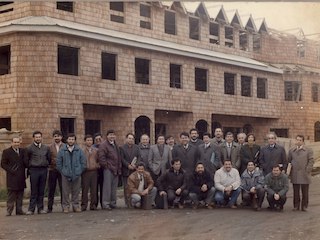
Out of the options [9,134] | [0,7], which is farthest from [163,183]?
[0,7]

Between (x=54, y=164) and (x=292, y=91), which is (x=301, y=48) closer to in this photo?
(x=292, y=91)

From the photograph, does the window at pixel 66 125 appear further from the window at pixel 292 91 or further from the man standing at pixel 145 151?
the window at pixel 292 91

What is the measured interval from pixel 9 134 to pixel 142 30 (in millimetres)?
6263

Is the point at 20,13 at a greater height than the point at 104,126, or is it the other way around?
the point at 20,13

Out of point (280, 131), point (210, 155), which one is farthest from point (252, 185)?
point (280, 131)

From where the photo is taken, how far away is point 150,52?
50.8ft

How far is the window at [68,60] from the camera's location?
13.2 m

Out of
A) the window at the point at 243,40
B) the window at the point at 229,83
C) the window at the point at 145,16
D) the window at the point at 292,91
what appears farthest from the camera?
the window at the point at 229,83

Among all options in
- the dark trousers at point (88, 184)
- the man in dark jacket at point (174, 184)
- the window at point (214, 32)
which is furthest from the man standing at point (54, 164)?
the window at point (214, 32)

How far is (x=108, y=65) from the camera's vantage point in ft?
47.5

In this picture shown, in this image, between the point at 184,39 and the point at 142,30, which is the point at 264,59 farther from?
the point at 142,30

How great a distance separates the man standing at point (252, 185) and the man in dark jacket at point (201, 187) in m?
0.56

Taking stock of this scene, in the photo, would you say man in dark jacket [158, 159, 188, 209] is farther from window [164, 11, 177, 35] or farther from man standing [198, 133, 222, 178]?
window [164, 11, 177, 35]

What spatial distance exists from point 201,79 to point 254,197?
915 centimetres
